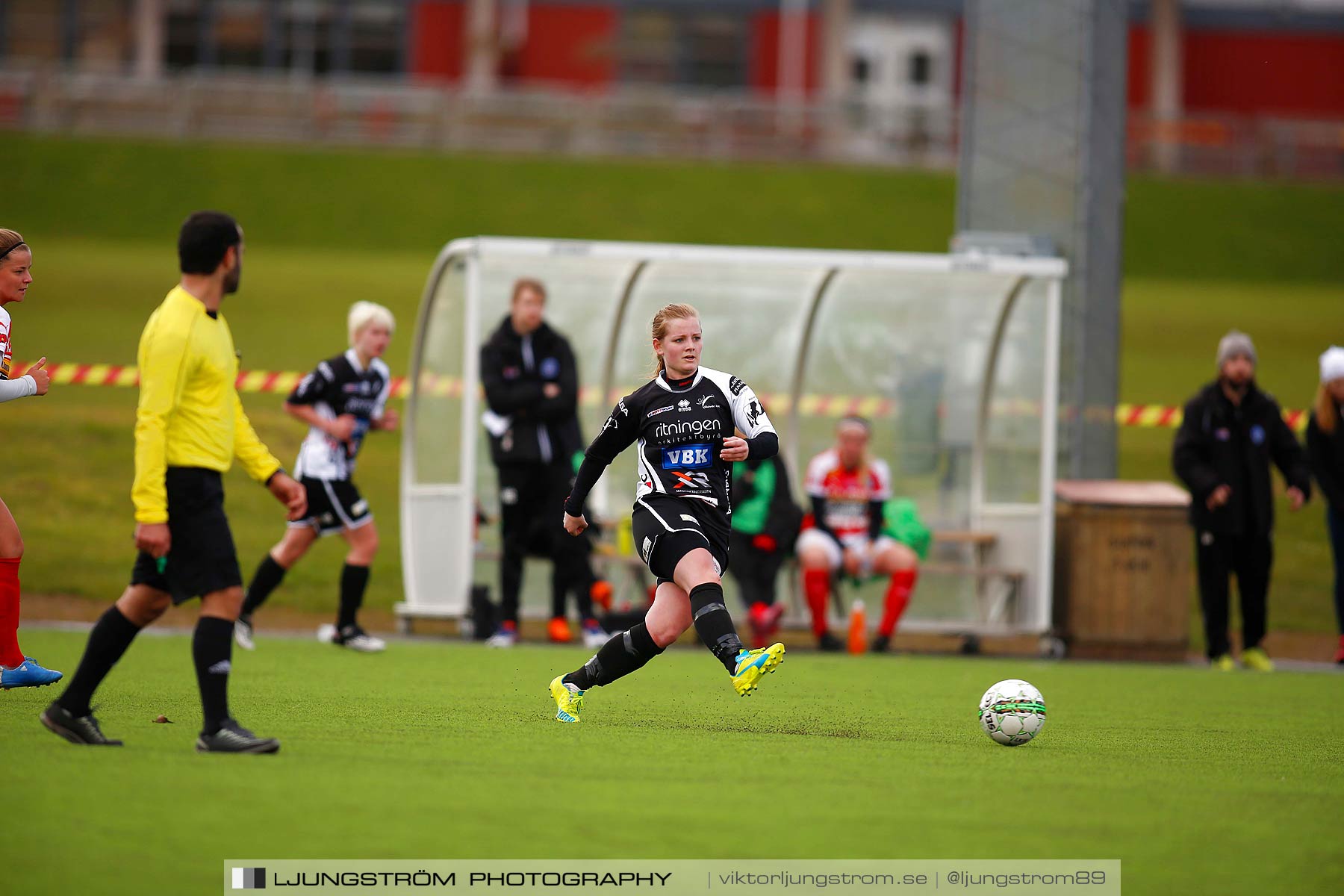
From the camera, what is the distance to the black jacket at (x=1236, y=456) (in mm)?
11508

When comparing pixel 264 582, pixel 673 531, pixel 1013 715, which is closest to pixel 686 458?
pixel 673 531

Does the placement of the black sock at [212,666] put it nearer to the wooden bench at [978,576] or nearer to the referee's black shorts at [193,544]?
the referee's black shorts at [193,544]

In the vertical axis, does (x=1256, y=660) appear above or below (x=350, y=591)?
below

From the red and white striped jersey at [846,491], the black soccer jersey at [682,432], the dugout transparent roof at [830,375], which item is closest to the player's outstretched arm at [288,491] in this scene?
the black soccer jersey at [682,432]

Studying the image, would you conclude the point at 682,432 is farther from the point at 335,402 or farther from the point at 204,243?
the point at 335,402

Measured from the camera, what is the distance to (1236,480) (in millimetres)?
11586

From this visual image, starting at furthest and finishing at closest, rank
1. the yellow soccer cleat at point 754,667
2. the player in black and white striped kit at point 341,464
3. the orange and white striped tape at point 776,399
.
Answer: the orange and white striped tape at point 776,399
the player in black and white striped kit at point 341,464
the yellow soccer cleat at point 754,667

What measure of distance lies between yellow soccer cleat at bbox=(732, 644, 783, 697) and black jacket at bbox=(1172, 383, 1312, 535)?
5909 mm

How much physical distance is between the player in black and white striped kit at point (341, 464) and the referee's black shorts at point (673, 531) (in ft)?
11.8

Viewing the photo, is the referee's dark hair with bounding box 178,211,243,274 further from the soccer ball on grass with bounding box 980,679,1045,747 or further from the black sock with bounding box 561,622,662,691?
the soccer ball on grass with bounding box 980,679,1045,747

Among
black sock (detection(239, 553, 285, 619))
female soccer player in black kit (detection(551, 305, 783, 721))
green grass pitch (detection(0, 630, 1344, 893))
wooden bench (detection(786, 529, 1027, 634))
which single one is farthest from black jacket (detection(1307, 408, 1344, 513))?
black sock (detection(239, 553, 285, 619))

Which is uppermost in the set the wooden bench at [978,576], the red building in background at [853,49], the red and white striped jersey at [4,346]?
the red building in background at [853,49]

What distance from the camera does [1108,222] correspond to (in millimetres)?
13516

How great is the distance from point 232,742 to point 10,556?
7.95 feet
